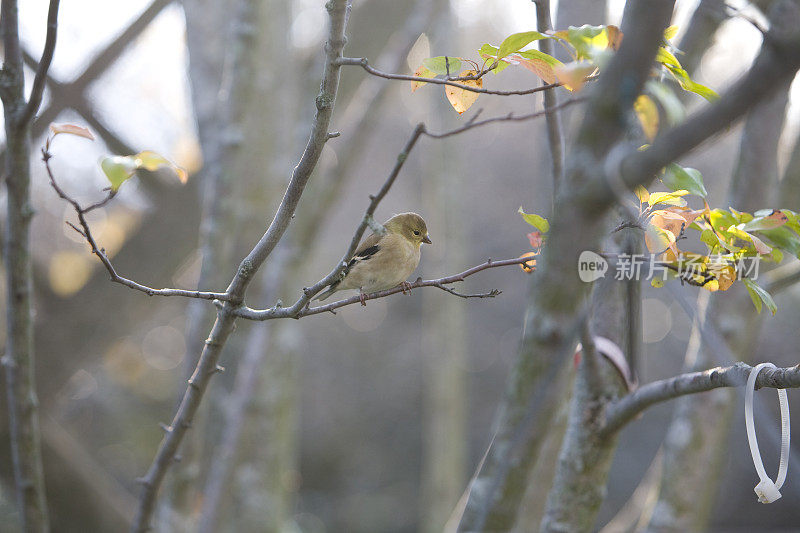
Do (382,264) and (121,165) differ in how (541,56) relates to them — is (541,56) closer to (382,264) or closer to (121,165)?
(121,165)

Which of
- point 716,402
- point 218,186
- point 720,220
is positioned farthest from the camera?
point 218,186

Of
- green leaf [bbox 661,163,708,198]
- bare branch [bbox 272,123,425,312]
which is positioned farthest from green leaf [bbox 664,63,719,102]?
bare branch [bbox 272,123,425,312]

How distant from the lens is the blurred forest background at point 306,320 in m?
2.22

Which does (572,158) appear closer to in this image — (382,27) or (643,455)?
(382,27)

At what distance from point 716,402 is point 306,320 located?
5244mm

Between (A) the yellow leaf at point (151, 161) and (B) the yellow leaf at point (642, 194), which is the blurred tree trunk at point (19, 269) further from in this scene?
(B) the yellow leaf at point (642, 194)

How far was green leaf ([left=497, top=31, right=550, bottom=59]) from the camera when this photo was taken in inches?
31.5

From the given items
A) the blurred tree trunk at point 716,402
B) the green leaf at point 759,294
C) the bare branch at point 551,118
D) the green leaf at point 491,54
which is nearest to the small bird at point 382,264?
the bare branch at point 551,118

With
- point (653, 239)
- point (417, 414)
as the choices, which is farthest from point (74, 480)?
point (417, 414)

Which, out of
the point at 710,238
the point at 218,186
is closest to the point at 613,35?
the point at 710,238

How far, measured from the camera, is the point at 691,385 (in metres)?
0.92

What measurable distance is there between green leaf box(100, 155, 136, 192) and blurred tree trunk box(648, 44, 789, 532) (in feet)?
5.16

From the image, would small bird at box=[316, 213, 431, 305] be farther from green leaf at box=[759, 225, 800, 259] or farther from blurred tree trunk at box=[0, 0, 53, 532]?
green leaf at box=[759, 225, 800, 259]

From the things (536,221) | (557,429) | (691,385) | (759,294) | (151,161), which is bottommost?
(557,429)
